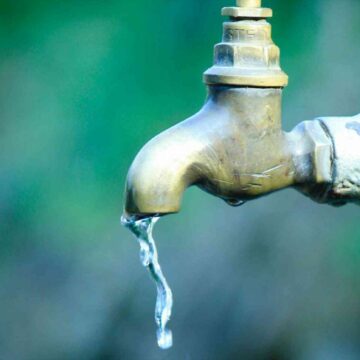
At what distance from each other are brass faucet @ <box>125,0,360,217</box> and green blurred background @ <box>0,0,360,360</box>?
31.7 inches

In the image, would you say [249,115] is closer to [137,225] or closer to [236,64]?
[236,64]

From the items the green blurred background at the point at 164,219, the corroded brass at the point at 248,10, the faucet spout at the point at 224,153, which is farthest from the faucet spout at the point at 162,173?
the green blurred background at the point at 164,219

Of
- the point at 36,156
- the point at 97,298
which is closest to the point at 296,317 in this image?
the point at 97,298

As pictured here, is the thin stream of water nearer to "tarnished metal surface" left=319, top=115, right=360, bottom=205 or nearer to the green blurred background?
"tarnished metal surface" left=319, top=115, right=360, bottom=205

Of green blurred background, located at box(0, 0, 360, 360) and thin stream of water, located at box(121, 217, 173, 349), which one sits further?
green blurred background, located at box(0, 0, 360, 360)

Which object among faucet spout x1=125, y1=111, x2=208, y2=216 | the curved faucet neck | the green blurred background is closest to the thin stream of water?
faucet spout x1=125, y1=111, x2=208, y2=216

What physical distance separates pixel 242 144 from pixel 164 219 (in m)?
0.89

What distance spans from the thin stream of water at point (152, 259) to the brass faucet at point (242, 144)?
30 millimetres

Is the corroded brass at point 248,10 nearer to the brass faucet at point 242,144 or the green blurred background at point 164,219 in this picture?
the brass faucet at point 242,144

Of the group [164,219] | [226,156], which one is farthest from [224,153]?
[164,219]

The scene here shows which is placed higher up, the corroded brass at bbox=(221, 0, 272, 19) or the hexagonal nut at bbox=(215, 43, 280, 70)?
the corroded brass at bbox=(221, 0, 272, 19)

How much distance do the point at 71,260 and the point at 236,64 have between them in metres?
0.99

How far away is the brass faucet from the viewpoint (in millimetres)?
841

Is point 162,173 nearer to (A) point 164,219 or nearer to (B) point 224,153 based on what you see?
(B) point 224,153
